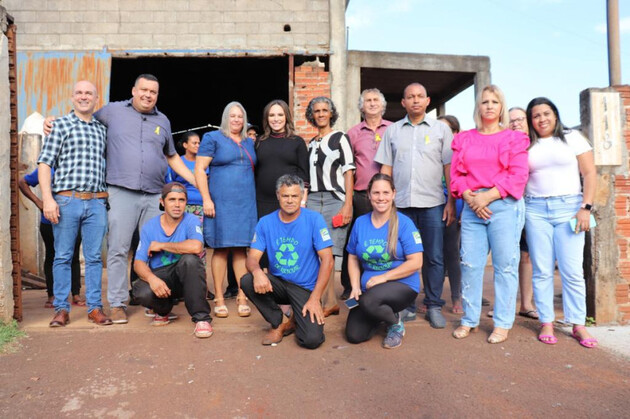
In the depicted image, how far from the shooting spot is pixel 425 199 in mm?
3861

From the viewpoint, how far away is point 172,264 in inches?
153

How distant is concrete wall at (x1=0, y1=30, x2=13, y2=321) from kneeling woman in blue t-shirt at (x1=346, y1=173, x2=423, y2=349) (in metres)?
2.71

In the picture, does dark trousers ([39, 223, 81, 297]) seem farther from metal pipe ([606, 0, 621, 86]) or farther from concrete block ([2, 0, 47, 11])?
metal pipe ([606, 0, 621, 86])

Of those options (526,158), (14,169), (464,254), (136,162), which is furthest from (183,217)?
(526,158)

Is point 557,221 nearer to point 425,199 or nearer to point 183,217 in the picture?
point 425,199

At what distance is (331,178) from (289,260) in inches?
37.6

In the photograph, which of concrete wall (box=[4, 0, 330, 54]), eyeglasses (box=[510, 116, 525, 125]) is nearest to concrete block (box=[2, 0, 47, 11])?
concrete wall (box=[4, 0, 330, 54])

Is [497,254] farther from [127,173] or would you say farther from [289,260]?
[127,173]

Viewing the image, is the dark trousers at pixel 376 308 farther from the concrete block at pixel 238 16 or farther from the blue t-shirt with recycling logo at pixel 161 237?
the concrete block at pixel 238 16

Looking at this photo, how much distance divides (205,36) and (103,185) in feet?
13.6

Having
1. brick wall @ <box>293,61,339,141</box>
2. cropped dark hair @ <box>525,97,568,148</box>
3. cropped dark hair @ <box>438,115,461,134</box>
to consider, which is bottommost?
cropped dark hair @ <box>525,97,568,148</box>

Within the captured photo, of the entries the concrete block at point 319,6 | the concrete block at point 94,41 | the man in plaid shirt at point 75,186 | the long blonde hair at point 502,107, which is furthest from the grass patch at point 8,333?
the concrete block at point 319,6

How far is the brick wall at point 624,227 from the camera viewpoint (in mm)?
3939

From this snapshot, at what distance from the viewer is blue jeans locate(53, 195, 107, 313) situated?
3748 millimetres
